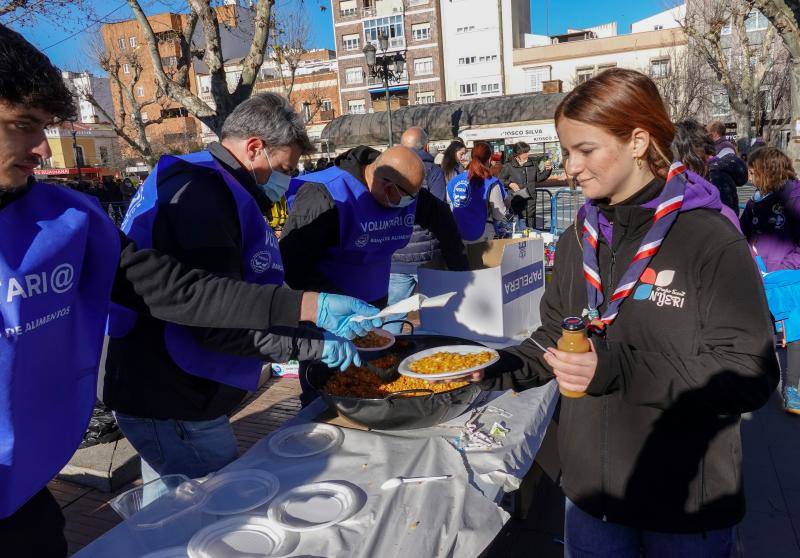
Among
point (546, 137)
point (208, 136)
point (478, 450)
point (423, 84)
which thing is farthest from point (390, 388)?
point (208, 136)

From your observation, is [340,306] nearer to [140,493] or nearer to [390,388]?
[390,388]

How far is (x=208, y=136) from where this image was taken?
48.2m

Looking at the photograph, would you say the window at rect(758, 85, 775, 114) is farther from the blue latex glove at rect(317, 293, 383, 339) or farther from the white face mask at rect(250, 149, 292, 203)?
the blue latex glove at rect(317, 293, 383, 339)

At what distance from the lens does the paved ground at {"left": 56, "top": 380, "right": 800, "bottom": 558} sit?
108 inches

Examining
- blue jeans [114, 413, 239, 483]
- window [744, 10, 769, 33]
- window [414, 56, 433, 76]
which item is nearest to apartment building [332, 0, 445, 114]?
window [414, 56, 433, 76]

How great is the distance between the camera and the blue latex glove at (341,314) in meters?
1.86

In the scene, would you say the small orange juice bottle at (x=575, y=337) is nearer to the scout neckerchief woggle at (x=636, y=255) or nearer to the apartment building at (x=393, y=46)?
the scout neckerchief woggle at (x=636, y=255)

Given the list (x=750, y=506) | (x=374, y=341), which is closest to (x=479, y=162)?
(x=750, y=506)

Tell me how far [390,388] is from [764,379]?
3.96 ft

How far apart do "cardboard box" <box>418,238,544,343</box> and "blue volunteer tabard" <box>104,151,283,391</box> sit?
4.22ft

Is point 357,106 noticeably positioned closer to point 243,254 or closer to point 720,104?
point 720,104

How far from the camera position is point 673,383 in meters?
1.27

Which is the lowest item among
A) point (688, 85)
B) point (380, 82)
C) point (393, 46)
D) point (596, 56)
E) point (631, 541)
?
point (631, 541)

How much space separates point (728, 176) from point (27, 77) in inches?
216
